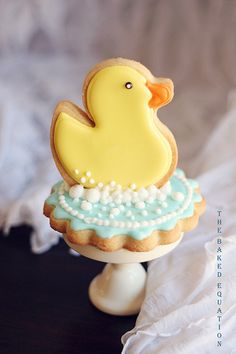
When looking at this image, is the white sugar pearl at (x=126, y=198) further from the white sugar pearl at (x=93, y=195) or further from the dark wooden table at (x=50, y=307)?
the dark wooden table at (x=50, y=307)

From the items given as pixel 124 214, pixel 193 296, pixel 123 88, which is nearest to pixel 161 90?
pixel 123 88

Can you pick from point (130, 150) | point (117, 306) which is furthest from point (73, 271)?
point (130, 150)

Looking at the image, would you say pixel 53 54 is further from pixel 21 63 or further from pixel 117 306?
pixel 117 306

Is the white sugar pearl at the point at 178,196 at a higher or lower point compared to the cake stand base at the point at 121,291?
higher

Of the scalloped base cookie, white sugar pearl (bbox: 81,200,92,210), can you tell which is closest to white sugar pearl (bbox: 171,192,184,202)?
the scalloped base cookie

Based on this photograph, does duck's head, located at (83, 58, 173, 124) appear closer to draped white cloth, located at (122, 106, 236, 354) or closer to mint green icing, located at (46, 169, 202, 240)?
mint green icing, located at (46, 169, 202, 240)

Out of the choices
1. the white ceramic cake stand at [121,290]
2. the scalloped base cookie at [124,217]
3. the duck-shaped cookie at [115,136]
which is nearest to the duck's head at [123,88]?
the duck-shaped cookie at [115,136]
